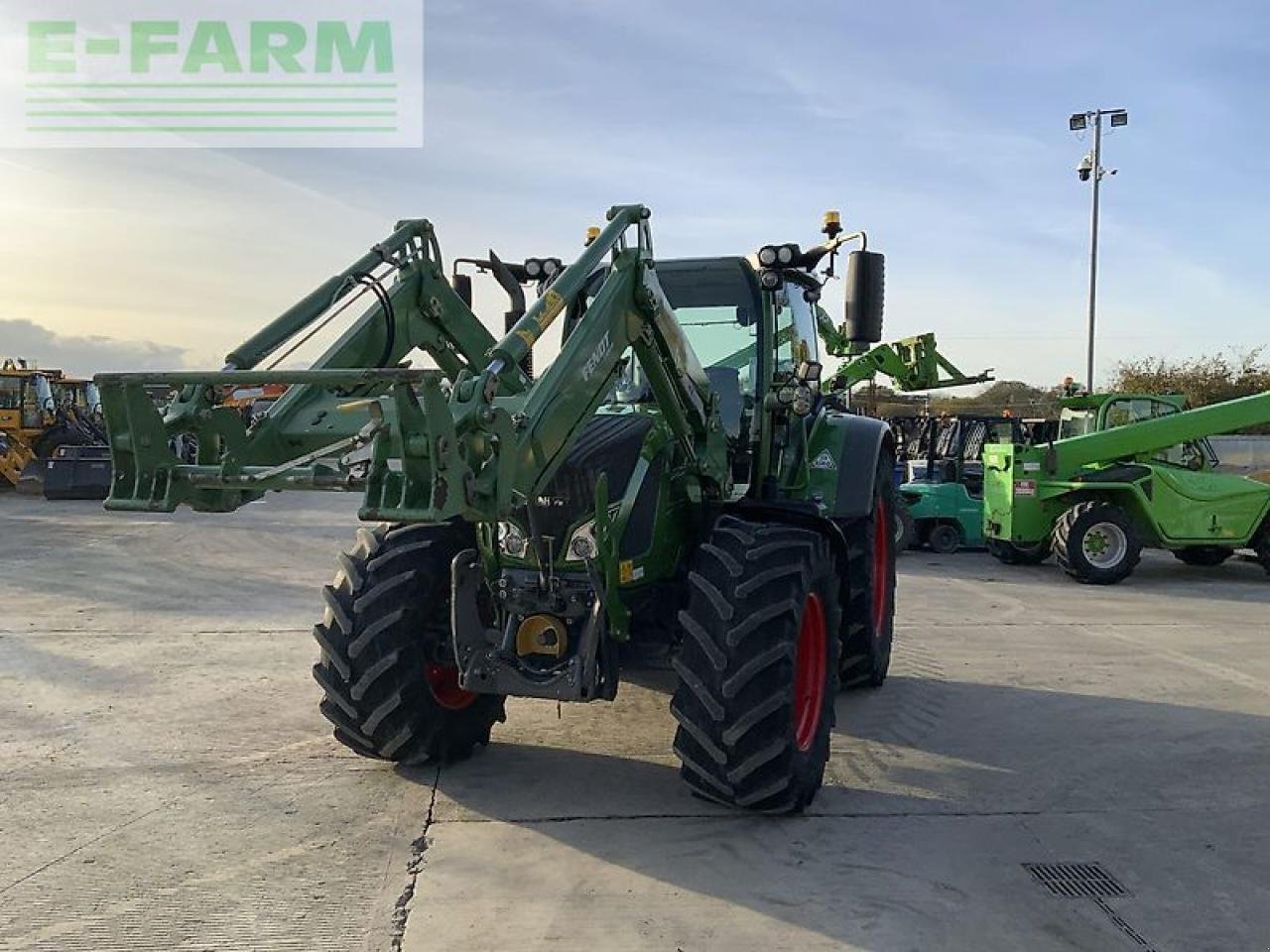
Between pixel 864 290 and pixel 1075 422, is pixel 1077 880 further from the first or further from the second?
pixel 1075 422

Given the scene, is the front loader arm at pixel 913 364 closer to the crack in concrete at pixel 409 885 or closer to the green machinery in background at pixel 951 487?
the green machinery in background at pixel 951 487

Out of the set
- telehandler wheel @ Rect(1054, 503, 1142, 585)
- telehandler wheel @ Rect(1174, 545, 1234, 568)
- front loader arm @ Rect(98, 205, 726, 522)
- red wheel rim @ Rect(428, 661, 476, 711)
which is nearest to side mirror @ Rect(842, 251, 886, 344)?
front loader arm @ Rect(98, 205, 726, 522)

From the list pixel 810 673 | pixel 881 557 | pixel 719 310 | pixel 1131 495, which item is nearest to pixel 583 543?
pixel 810 673

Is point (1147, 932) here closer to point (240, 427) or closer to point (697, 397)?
point (697, 397)

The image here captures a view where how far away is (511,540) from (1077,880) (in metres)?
2.53

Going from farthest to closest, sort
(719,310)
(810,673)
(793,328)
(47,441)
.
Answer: (47,441)
(793,328)
(719,310)
(810,673)

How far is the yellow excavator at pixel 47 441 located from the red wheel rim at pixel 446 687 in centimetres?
1659

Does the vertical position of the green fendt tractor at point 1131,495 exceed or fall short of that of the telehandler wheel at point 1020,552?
it exceeds it

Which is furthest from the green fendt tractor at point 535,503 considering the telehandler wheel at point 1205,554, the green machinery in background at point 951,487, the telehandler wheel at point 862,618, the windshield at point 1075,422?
the telehandler wheel at point 1205,554

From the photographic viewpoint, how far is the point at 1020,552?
41.8 feet

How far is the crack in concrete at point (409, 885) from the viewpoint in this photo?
3383 millimetres

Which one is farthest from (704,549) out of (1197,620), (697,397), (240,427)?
(1197,620)

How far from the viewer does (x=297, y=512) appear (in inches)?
669

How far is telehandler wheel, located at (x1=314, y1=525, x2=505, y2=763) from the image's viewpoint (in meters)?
4.57
